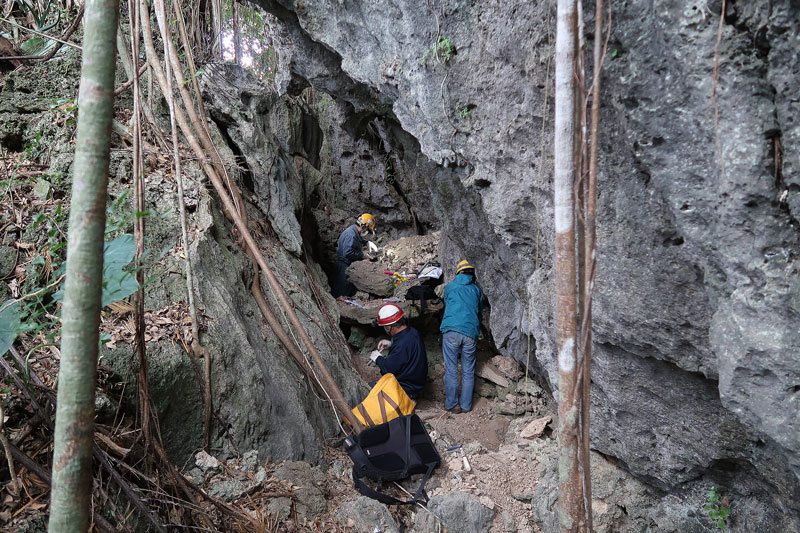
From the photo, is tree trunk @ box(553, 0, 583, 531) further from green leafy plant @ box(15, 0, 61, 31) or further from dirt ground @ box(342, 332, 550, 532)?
green leafy plant @ box(15, 0, 61, 31)

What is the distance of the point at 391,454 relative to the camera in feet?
12.4

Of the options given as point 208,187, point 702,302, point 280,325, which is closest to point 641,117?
point 702,302

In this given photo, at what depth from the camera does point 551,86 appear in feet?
9.18

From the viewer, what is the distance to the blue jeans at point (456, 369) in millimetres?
5922

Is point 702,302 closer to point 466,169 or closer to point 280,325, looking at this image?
point 466,169

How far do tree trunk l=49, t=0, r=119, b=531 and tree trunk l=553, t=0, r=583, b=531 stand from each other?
1.59m

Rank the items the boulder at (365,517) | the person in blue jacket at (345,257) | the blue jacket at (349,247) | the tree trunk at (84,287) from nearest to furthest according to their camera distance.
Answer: the tree trunk at (84,287)
the boulder at (365,517)
the person in blue jacket at (345,257)
the blue jacket at (349,247)

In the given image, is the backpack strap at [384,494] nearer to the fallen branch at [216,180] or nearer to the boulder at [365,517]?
the boulder at [365,517]

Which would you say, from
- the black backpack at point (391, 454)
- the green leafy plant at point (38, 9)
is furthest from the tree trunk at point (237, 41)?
the black backpack at point (391, 454)

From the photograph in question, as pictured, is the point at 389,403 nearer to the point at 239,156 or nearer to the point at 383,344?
the point at 383,344

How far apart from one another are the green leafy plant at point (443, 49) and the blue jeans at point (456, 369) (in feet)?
11.7

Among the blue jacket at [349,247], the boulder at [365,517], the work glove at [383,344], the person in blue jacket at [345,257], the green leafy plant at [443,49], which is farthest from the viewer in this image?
the blue jacket at [349,247]

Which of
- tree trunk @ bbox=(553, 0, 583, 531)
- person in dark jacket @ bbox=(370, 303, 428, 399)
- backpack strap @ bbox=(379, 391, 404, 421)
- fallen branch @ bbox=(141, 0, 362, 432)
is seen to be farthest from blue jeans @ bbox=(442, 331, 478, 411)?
tree trunk @ bbox=(553, 0, 583, 531)

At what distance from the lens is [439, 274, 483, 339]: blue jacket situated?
6.00m
